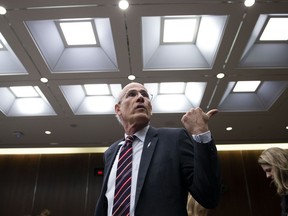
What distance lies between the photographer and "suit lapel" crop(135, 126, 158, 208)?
1.16m

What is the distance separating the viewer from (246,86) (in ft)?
19.5

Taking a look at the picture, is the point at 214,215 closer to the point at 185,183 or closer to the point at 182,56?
the point at 182,56

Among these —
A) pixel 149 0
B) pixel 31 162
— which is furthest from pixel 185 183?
pixel 31 162

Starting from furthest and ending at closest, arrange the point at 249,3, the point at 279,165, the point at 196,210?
the point at 249,3, the point at 279,165, the point at 196,210

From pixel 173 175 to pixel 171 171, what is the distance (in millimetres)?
20

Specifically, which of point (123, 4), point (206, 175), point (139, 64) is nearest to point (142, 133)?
point (206, 175)

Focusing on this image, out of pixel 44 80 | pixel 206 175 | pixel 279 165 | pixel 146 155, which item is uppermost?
pixel 44 80

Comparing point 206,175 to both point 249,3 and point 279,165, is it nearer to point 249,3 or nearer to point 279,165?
point 279,165

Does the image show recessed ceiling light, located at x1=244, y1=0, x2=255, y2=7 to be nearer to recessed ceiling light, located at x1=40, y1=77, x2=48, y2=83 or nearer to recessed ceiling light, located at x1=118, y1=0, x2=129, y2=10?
recessed ceiling light, located at x1=118, y1=0, x2=129, y2=10

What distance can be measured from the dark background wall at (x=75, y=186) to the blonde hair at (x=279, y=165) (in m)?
5.02

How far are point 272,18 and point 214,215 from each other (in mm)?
5457

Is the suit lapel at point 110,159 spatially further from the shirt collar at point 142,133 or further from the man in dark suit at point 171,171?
the shirt collar at point 142,133

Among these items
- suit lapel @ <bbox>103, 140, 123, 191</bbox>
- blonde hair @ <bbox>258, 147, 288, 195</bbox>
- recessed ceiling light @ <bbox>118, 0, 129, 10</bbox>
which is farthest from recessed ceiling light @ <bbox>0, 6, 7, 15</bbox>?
blonde hair @ <bbox>258, 147, 288, 195</bbox>

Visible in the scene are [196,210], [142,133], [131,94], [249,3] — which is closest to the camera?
[142,133]
